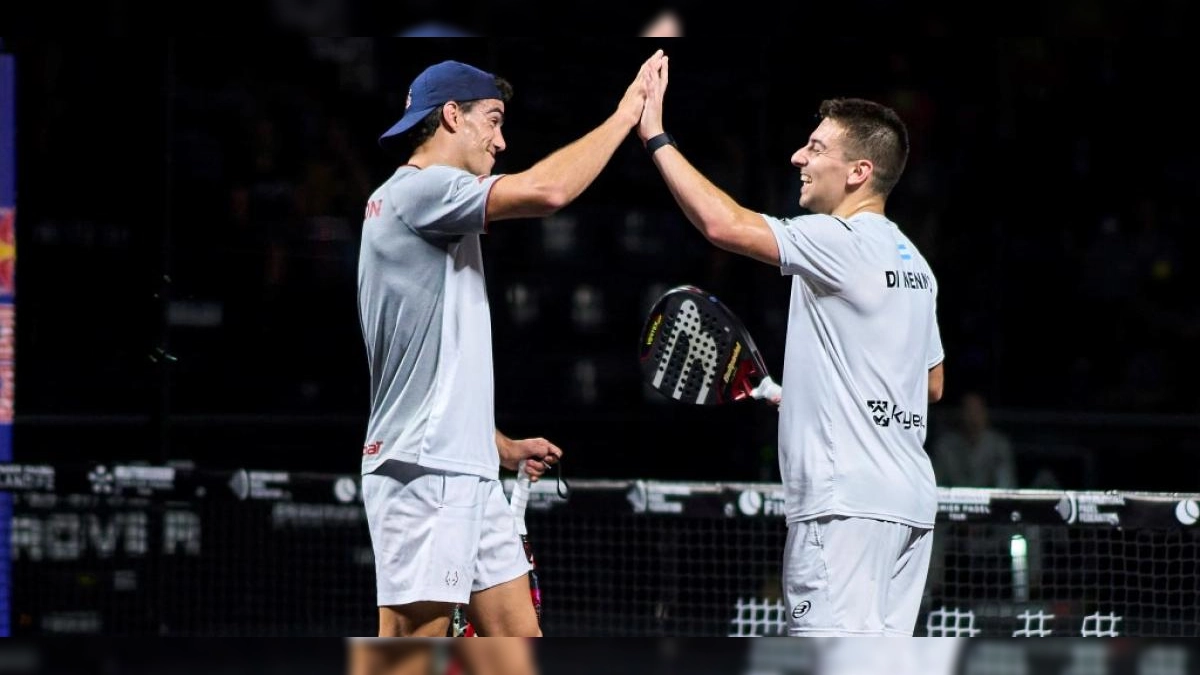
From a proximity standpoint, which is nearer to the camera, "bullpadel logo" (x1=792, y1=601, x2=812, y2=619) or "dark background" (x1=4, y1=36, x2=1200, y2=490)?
"bullpadel logo" (x1=792, y1=601, x2=812, y2=619)

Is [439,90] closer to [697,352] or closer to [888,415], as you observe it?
[697,352]

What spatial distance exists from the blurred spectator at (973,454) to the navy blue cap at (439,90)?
3.62 m

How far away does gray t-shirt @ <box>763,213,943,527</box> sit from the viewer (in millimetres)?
3678

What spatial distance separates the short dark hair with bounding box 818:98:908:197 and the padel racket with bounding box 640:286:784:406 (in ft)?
2.07

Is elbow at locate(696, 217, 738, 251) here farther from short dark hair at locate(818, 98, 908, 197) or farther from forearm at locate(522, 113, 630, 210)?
short dark hair at locate(818, 98, 908, 197)

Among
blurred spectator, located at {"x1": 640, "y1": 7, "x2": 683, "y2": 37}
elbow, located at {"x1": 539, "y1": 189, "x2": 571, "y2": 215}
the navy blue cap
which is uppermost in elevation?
blurred spectator, located at {"x1": 640, "y1": 7, "x2": 683, "y2": 37}

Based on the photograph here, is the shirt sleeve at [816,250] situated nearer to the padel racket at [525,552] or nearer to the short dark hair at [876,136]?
the short dark hair at [876,136]

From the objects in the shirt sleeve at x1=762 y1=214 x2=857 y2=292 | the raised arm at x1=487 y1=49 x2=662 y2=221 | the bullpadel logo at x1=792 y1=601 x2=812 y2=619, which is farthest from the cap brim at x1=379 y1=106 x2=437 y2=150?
the bullpadel logo at x1=792 y1=601 x2=812 y2=619

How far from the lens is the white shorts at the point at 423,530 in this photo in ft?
11.8

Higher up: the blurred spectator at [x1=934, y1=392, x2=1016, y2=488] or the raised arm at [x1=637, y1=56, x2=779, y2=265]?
the raised arm at [x1=637, y1=56, x2=779, y2=265]

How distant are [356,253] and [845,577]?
3570 mm

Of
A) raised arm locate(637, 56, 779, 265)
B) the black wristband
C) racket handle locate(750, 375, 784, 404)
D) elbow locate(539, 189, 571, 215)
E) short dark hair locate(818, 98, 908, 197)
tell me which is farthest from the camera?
racket handle locate(750, 375, 784, 404)

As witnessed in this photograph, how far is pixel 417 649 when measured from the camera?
11.7 feet

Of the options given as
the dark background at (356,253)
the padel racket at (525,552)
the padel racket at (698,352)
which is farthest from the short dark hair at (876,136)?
the dark background at (356,253)
